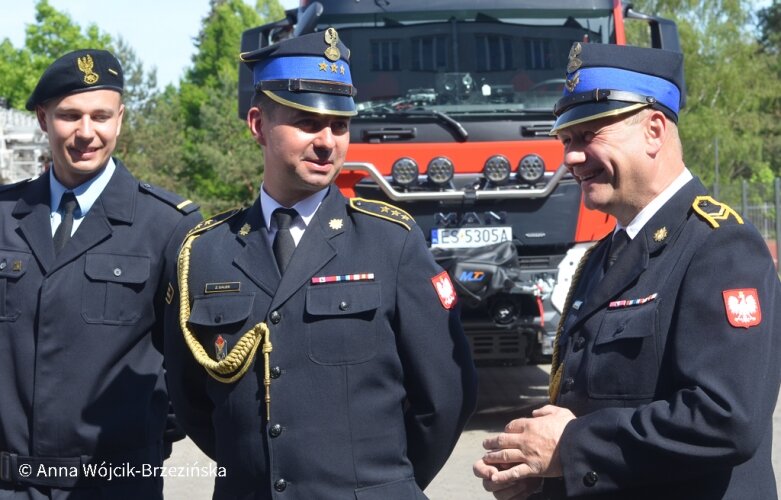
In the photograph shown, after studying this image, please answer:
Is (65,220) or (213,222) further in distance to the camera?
(65,220)

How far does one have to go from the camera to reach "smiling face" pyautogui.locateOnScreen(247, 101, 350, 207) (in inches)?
124

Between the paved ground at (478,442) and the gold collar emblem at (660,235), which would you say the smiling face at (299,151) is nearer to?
the gold collar emblem at (660,235)

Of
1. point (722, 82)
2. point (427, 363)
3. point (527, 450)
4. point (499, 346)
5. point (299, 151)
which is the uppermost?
point (722, 82)

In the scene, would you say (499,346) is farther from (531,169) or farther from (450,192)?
(531,169)

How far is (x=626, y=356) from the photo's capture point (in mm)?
2654

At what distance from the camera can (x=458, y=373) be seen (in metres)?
3.22

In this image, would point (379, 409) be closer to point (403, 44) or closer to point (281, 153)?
point (281, 153)

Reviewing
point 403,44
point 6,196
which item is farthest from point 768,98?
point 6,196

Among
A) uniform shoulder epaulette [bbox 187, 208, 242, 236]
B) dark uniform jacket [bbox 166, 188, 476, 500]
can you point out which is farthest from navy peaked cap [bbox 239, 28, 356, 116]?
uniform shoulder epaulette [bbox 187, 208, 242, 236]

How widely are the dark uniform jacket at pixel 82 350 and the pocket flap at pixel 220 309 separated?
63 cm

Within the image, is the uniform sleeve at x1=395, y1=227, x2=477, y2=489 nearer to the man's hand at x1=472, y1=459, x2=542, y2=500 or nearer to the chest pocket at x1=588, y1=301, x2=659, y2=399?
the man's hand at x1=472, y1=459, x2=542, y2=500

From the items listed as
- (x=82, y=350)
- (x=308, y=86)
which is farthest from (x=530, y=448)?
(x=82, y=350)

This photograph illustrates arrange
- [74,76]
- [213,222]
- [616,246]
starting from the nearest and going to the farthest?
[616,246] < [213,222] < [74,76]

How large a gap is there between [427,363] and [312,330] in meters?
0.33
